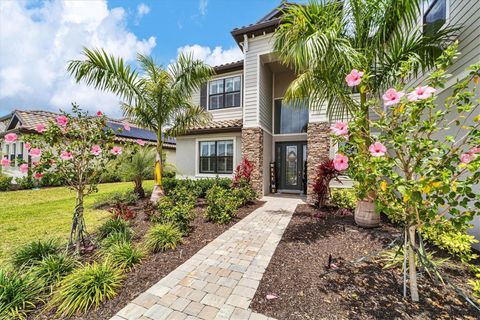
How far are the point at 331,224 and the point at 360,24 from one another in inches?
203

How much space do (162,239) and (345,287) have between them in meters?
3.56

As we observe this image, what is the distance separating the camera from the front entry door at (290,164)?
36.1 ft

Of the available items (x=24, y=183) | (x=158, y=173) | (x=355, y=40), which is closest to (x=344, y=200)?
(x=355, y=40)

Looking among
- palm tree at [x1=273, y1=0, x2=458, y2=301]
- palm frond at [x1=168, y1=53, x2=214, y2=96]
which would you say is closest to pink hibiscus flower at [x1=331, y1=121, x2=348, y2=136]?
palm tree at [x1=273, y1=0, x2=458, y2=301]

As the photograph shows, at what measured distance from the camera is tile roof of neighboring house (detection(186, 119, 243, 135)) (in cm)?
1005

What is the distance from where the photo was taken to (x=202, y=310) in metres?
2.62

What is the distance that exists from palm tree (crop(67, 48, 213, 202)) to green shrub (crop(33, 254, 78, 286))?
3997mm

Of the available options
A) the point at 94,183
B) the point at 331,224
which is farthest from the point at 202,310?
the point at 331,224

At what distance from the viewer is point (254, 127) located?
9539 mm

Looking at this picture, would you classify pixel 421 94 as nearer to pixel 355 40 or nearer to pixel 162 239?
pixel 355 40

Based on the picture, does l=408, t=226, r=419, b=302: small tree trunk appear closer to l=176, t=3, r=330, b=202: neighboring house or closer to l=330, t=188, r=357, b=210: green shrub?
l=330, t=188, r=357, b=210: green shrub

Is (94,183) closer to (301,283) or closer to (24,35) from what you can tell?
(301,283)

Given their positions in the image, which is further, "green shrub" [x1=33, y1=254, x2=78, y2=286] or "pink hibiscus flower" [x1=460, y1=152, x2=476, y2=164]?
"green shrub" [x1=33, y1=254, x2=78, y2=286]

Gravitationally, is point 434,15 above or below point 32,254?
above
